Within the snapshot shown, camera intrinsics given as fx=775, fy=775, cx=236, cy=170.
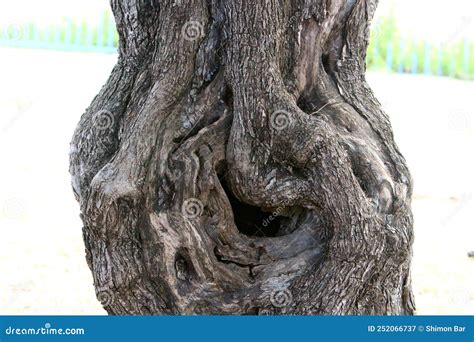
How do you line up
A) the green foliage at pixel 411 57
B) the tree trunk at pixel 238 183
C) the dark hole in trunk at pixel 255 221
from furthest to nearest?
the green foliage at pixel 411 57 → the dark hole in trunk at pixel 255 221 → the tree trunk at pixel 238 183

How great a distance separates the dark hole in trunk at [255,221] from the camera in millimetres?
4129

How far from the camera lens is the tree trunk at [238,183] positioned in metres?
3.72

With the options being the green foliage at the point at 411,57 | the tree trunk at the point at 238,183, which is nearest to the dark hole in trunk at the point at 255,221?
the tree trunk at the point at 238,183

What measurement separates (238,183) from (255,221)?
1.38 feet

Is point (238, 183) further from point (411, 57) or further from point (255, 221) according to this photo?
point (411, 57)

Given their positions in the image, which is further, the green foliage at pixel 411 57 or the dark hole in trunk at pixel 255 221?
the green foliage at pixel 411 57

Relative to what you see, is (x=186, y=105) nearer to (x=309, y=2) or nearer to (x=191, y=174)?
(x=191, y=174)

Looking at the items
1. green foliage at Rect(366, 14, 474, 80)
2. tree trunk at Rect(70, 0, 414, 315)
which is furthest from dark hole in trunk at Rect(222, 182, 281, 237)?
green foliage at Rect(366, 14, 474, 80)

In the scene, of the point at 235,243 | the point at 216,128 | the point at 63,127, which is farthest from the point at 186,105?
the point at 63,127

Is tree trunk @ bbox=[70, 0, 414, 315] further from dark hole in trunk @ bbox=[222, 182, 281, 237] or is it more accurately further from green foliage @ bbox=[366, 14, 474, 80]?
green foliage @ bbox=[366, 14, 474, 80]

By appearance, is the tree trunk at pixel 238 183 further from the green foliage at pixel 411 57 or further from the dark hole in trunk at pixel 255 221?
the green foliage at pixel 411 57

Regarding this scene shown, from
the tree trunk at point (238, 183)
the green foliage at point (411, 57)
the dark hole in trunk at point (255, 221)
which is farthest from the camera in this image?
the green foliage at point (411, 57)

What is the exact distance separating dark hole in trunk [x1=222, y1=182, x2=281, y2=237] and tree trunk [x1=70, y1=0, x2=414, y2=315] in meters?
0.13

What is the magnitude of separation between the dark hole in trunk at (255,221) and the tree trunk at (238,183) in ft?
0.42
